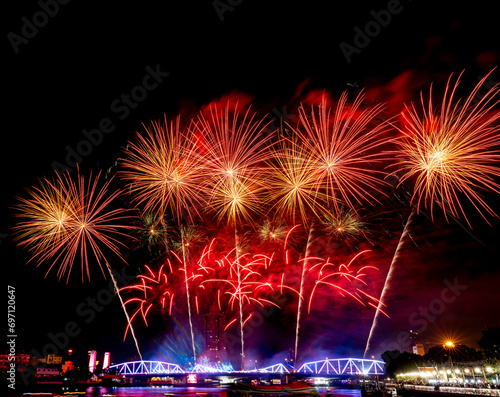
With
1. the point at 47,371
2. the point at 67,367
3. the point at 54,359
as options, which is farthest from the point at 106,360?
the point at 47,371

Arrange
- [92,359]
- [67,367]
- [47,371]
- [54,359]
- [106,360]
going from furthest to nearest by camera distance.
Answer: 1. [106,360]
2. [92,359]
3. [54,359]
4. [67,367]
5. [47,371]

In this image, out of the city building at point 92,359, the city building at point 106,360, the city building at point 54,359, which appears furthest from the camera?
the city building at point 106,360

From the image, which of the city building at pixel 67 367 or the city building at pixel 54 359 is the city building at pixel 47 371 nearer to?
the city building at pixel 67 367

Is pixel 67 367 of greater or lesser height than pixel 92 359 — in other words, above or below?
below

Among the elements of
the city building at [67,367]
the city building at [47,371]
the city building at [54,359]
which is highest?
the city building at [54,359]

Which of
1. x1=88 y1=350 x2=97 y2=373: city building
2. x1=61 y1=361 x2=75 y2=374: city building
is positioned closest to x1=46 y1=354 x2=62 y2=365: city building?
x1=61 y1=361 x2=75 y2=374: city building

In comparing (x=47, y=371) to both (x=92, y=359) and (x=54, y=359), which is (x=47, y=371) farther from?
(x=92, y=359)

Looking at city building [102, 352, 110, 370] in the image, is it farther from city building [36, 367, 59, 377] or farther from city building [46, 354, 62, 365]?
city building [36, 367, 59, 377]

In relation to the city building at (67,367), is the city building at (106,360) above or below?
above

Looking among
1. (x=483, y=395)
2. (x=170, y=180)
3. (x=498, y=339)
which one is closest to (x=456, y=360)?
(x=498, y=339)

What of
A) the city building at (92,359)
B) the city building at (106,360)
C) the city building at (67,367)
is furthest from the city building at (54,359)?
the city building at (106,360)

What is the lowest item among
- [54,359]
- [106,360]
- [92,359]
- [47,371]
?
[47,371]

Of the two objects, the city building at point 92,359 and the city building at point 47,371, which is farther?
the city building at point 92,359

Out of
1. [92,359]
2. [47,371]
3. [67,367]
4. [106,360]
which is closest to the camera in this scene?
[47,371]
